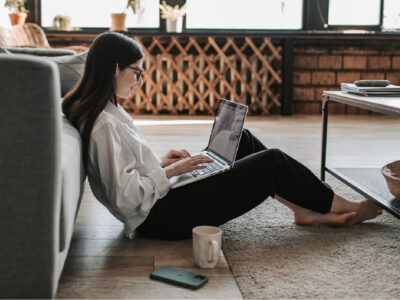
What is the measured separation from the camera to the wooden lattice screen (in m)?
4.30

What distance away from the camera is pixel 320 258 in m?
1.29

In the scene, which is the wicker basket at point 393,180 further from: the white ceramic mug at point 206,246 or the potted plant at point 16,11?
the potted plant at point 16,11

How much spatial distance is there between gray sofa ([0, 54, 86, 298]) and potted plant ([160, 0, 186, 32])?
3503mm

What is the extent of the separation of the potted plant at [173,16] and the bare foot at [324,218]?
305 centimetres

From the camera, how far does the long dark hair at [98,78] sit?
1.18m

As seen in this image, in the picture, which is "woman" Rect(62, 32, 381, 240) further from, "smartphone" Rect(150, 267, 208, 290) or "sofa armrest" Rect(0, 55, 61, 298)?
"sofa armrest" Rect(0, 55, 61, 298)

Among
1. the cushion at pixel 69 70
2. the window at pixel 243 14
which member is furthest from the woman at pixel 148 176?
the window at pixel 243 14

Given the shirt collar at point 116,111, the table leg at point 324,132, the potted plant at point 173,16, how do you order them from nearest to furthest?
the shirt collar at point 116,111 < the table leg at point 324,132 < the potted plant at point 173,16

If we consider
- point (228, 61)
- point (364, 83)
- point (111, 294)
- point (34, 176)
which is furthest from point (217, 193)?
point (228, 61)

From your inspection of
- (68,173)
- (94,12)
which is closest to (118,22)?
(94,12)

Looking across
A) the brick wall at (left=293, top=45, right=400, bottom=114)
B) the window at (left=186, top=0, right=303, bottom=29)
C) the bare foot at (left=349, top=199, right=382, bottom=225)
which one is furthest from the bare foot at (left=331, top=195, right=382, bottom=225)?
the window at (left=186, top=0, right=303, bottom=29)

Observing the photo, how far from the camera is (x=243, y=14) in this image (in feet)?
14.6

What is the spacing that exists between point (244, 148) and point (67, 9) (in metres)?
3.38

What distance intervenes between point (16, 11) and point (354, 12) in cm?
295
